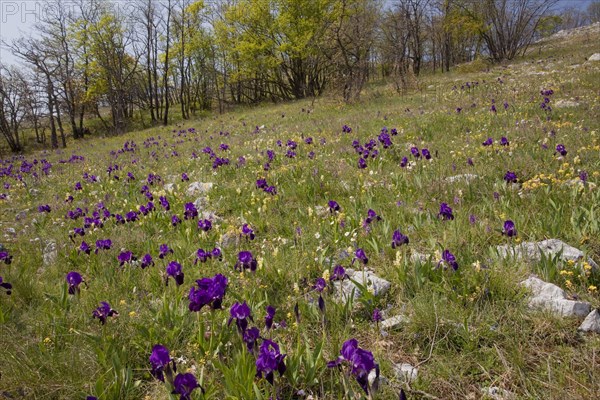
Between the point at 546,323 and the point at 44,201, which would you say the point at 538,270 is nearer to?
the point at 546,323

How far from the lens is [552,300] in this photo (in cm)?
253

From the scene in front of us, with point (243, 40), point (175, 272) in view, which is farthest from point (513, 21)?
point (175, 272)

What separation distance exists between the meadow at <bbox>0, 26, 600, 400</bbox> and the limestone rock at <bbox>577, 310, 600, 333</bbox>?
Result: 40 millimetres

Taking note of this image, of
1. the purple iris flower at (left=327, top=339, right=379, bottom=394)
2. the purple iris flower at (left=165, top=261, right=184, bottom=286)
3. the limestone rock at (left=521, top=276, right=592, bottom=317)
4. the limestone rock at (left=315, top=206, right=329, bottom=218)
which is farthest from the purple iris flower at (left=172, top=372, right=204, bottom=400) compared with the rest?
the limestone rock at (left=315, top=206, right=329, bottom=218)

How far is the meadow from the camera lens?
2195mm

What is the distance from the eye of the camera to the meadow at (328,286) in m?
2.20

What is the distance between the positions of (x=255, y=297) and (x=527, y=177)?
4.06 m

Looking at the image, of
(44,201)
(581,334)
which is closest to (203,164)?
(44,201)

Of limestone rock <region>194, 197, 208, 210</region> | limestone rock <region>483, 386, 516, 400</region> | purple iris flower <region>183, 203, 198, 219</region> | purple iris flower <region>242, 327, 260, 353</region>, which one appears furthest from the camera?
limestone rock <region>194, 197, 208, 210</region>

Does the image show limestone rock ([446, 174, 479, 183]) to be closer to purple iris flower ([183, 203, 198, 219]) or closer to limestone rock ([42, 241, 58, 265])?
purple iris flower ([183, 203, 198, 219])

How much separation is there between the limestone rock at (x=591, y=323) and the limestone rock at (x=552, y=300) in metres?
0.08

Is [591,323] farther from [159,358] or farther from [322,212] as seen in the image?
[322,212]

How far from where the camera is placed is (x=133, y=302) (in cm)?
318

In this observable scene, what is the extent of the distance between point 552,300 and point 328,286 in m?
1.61
